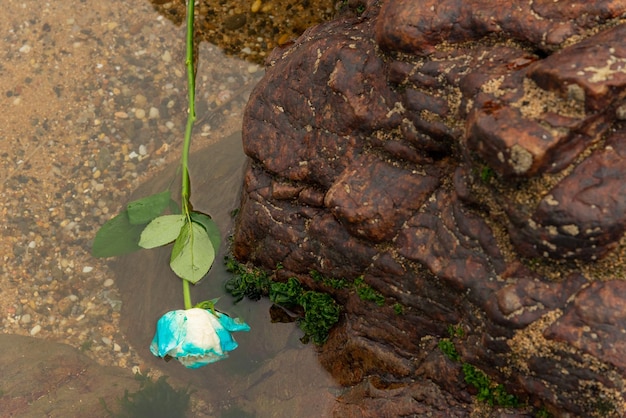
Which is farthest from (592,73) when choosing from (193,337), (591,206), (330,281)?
(193,337)

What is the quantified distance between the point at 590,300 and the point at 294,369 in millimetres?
1128

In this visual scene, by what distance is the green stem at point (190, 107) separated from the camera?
9.77 ft

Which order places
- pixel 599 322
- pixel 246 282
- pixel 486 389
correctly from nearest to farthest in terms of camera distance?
1. pixel 599 322
2. pixel 486 389
3. pixel 246 282

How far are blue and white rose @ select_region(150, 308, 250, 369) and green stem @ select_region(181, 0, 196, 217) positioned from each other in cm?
63

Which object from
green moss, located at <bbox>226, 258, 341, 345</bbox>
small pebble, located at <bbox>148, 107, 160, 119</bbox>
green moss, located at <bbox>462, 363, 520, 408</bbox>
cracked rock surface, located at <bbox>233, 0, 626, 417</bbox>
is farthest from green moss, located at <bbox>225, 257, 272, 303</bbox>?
small pebble, located at <bbox>148, 107, 160, 119</bbox>

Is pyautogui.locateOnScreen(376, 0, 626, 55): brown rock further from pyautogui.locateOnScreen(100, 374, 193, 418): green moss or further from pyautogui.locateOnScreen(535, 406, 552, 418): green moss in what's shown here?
pyautogui.locateOnScreen(100, 374, 193, 418): green moss

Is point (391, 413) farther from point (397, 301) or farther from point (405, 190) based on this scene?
point (405, 190)

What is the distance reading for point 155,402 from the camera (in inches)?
109

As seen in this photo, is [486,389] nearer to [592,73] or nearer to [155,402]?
[592,73]

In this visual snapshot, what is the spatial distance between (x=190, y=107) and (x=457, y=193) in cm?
159

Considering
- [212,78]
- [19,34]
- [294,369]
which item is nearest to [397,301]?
[294,369]

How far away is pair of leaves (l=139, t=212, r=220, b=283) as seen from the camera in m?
2.78

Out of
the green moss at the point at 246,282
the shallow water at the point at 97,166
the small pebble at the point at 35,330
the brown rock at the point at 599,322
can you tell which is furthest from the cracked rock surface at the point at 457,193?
the small pebble at the point at 35,330

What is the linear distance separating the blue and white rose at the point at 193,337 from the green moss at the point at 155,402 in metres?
0.41
